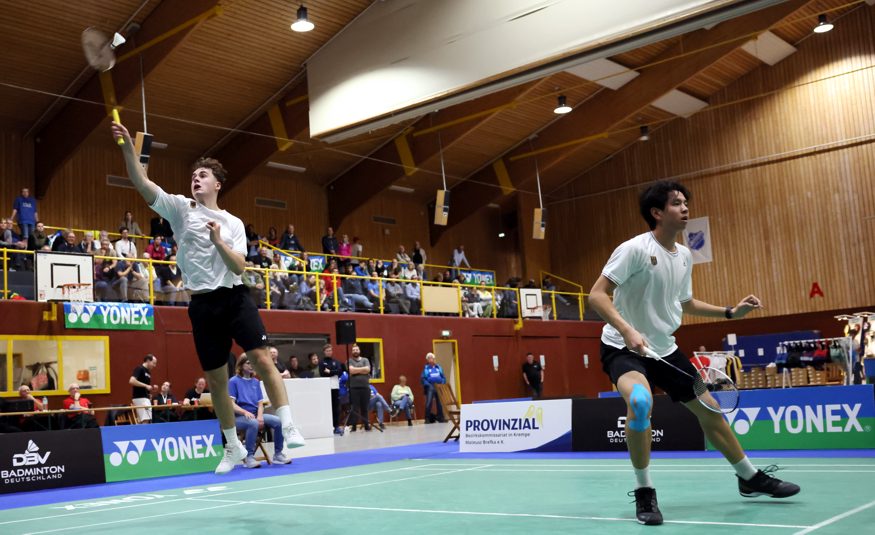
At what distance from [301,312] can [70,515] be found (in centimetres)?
1473

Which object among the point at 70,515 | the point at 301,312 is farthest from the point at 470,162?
the point at 70,515

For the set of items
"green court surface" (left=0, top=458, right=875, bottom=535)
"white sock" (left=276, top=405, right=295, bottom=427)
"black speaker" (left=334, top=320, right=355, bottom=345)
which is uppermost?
"black speaker" (left=334, top=320, right=355, bottom=345)

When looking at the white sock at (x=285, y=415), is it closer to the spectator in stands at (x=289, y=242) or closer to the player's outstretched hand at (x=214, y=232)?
the player's outstretched hand at (x=214, y=232)

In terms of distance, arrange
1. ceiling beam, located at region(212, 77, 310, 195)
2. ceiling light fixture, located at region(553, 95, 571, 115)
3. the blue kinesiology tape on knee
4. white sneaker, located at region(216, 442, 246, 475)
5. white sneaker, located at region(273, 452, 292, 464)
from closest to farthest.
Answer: the blue kinesiology tape on knee < white sneaker, located at region(216, 442, 246, 475) < white sneaker, located at region(273, 452, 292, 464) < ceiling beam, located at region(212, 77, 310, 195) < ceiling light fixture, located at region(553, 95, 571, 115)

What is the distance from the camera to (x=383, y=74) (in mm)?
18844

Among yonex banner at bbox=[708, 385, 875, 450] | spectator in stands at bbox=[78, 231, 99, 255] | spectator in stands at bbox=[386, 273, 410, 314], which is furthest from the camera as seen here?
spectator in stands at bbox=[386, 273, 410, 314]

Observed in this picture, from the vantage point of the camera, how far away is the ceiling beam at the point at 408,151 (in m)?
26.4

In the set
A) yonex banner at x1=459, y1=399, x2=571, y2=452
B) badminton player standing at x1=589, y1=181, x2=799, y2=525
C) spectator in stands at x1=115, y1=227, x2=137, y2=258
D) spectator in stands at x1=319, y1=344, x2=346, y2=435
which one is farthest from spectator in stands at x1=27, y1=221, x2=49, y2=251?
badminton player standing at x1=589, y1=181, x2=799, y2=525

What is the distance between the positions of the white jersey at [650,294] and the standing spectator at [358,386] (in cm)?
1493

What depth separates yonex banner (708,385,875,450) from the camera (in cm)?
959

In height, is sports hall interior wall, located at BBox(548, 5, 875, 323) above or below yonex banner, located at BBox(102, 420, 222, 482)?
above

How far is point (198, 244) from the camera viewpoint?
626cm

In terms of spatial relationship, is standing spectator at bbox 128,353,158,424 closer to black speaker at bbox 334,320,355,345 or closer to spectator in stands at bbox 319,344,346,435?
spectator in stands at bbox 319,344,346,435

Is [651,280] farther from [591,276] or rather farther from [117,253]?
[591,276]
